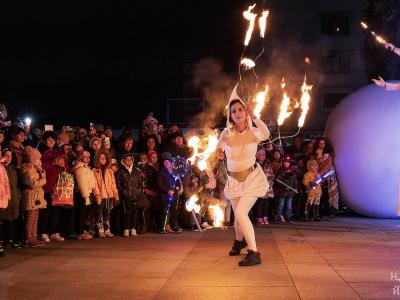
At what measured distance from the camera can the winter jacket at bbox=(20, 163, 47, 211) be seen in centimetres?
879

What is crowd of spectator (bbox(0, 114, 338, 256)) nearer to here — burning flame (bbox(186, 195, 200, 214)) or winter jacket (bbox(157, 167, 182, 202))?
winter jacket (bbox(157, 167, 182, 202))

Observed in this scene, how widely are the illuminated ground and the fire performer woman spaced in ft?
1.94

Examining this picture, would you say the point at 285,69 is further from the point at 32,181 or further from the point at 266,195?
the point at 32,181

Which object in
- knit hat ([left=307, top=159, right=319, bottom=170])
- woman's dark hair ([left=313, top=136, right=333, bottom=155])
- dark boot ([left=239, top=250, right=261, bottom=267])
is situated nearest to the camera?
dark boot ([left=239, top=250, right=261, bottom=267])

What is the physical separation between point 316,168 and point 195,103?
21.4 m

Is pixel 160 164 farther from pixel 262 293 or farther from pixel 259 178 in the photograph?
pixel 262 293

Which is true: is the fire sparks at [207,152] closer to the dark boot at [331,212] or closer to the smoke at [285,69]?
the dark boot at [331,212]

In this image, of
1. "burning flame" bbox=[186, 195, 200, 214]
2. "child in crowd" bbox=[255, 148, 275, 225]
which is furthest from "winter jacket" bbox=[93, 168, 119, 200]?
"child in crowd" bbox=[255, 148, 275, 225]

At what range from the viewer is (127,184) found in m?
10.2

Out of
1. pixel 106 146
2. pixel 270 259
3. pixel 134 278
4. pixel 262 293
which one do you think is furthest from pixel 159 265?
pixel 106 146

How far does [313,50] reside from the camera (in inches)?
1364

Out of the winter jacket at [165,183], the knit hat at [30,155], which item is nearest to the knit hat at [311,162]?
the winter jacket at [165,183]

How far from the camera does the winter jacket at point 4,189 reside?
7969 millimetres

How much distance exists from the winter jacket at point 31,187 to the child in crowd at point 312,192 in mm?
6438
